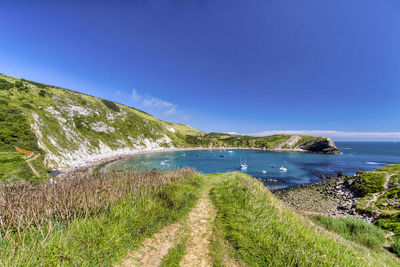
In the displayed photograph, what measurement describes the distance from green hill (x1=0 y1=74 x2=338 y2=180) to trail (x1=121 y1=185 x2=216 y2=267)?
18487 millimetres

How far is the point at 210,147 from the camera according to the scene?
18212 centimetres

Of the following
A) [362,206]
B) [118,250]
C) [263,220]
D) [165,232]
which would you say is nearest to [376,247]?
[263,220]

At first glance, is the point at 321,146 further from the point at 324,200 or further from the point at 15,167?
the point at 15,167

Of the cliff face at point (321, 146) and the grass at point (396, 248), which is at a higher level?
the cliff face at point (321, 146)

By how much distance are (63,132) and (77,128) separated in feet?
51.7

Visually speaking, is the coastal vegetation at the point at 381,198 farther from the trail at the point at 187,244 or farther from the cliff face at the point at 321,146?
the cliff face at the point at 321,146

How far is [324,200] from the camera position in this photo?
1209 inches

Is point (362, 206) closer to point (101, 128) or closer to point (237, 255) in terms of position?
point (237, 255)

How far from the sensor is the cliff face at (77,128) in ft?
182

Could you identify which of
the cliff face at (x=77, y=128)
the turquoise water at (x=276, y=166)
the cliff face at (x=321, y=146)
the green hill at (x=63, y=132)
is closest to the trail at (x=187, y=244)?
the green hill at (x=63, y=132)

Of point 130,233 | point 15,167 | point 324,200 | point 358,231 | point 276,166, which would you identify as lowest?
point 276,166

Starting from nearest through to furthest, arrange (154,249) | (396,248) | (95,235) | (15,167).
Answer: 1. (95,235)
2. (154,249)
3. (396,248)
4. (15,167)

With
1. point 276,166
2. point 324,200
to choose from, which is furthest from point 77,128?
point 324,200

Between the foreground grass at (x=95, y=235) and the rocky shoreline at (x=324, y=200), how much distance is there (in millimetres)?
25325
